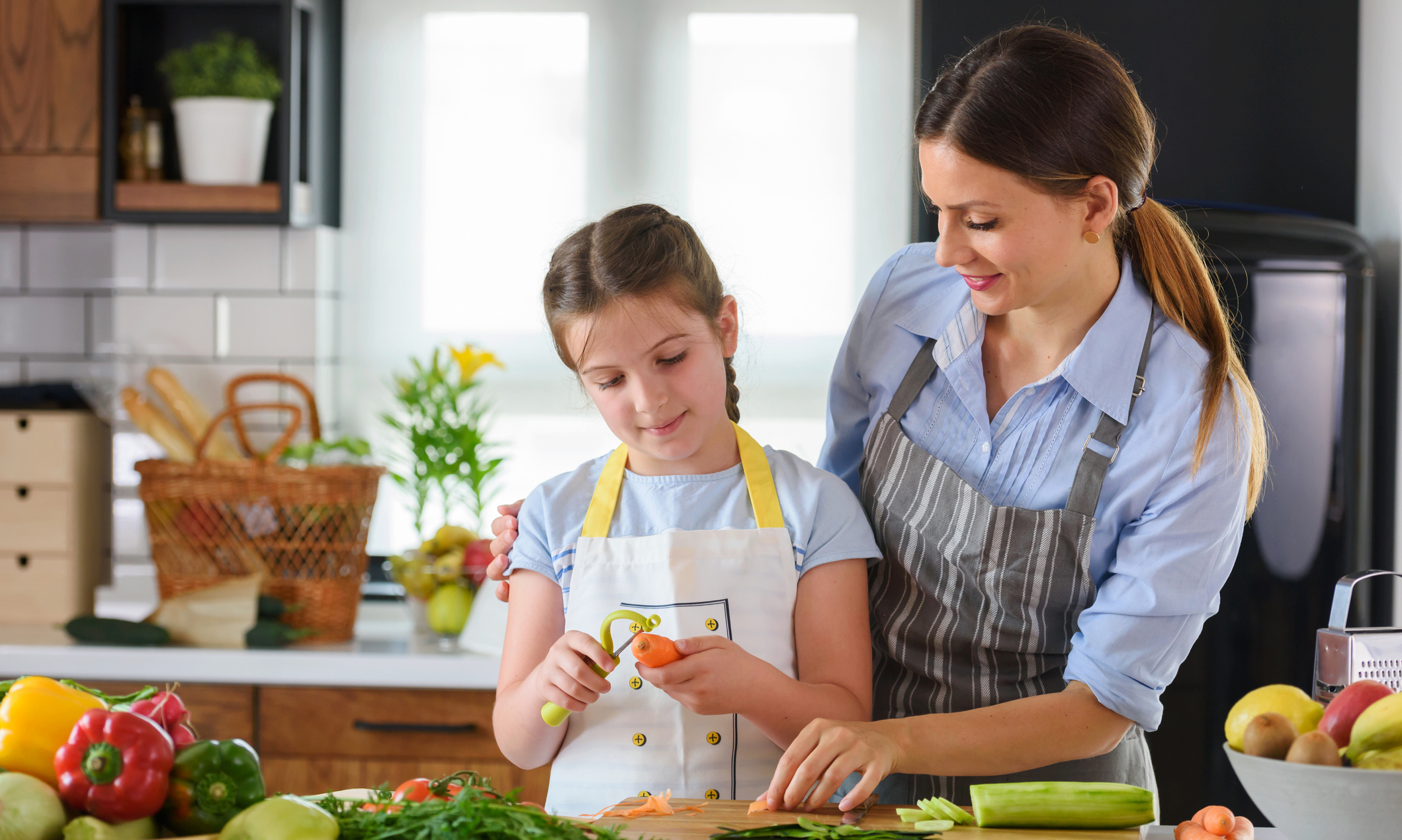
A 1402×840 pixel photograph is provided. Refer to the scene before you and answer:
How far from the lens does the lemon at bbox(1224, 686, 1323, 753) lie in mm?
869

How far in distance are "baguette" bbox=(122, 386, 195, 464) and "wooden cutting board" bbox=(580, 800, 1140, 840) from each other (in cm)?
160

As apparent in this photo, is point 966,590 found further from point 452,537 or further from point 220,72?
point 220,72

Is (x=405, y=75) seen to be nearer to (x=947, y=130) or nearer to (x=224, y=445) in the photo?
(x=224, y=445)

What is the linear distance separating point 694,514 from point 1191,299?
57cm

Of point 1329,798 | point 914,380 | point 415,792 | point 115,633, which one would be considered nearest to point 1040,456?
point 914,380

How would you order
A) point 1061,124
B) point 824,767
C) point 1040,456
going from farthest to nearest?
point 1040,456 → point 1061,124 → point 824,767

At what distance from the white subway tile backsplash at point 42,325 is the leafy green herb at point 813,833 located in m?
2.29

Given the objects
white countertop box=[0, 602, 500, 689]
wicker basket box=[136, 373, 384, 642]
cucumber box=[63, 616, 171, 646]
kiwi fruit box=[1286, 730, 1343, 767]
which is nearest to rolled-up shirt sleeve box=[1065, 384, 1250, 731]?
kiwi fruit box=[1286, 730, 1343, 767]

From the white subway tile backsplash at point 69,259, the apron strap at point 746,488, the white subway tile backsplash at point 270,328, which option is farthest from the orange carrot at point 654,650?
the white subway tile backsplash at point 69,259

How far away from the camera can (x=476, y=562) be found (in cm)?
228

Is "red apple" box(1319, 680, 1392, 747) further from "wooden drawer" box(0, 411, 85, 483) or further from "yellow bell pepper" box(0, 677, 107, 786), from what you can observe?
"wooden drawer" box(0, 411, 85, 483)

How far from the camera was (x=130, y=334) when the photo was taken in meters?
2.58

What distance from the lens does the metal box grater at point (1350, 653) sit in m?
1.04

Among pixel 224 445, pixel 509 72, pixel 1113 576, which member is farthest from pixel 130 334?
pixel 1113 576
